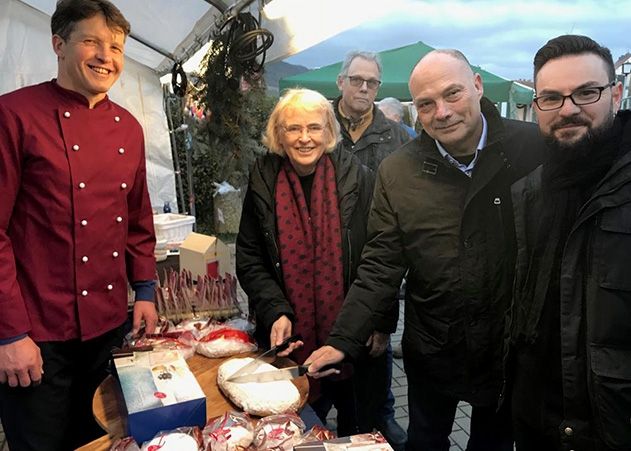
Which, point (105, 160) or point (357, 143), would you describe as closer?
point (105, 160)

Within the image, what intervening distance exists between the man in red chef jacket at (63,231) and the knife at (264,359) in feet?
2.05

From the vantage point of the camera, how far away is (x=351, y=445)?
1.23m

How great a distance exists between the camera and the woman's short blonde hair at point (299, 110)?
2.08 metres

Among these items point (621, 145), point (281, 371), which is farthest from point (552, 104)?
point (281, 371)

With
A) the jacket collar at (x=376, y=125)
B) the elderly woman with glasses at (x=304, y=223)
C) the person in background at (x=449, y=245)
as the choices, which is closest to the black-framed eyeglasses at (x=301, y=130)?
the elderly woman with glasses at (x=304, y=223)

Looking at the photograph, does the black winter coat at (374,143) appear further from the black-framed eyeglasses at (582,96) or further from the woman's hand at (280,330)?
the black-framed eyeglasses at (582,96)

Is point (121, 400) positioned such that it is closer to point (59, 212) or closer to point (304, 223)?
point (59, 212)

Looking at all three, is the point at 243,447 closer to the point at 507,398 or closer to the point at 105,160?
the point at 507,398

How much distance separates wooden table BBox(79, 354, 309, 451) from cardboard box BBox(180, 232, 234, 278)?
2.72 ft

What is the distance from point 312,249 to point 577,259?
3.54ft

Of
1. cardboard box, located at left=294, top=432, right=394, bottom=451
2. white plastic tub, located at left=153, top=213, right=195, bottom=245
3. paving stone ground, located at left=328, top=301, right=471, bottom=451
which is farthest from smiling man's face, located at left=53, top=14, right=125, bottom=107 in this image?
paving stone ground, located at left=328, top=301, right=471, bottom=451

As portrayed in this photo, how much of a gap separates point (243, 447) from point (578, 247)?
1040 millimetres

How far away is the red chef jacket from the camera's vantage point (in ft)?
5.41

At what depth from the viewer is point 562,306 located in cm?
135
